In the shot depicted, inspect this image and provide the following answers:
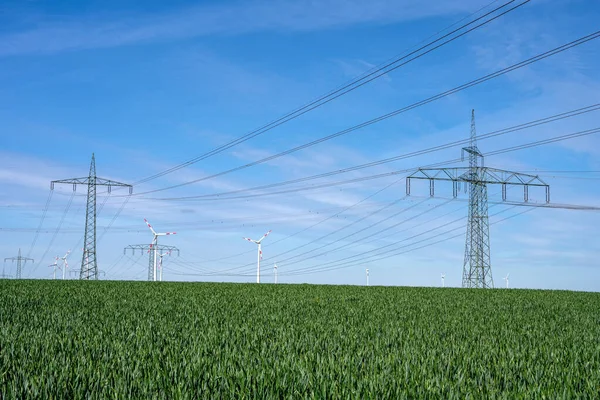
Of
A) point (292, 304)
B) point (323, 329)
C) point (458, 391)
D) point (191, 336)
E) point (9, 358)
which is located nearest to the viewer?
point (458, 391)

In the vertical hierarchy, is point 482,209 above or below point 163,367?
above

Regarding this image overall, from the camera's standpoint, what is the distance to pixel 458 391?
6.43m

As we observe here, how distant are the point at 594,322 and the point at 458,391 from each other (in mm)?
13910

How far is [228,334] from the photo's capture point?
1138 centimetres

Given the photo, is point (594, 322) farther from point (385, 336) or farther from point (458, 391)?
point (458, 391)

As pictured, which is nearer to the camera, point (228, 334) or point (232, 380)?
point (232, 380)

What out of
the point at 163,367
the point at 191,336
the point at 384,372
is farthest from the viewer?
the point at 191,336

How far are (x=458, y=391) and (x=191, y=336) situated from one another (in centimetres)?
601

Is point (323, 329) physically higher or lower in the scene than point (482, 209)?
lower

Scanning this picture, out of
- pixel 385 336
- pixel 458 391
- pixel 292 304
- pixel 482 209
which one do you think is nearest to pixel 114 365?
pixel 458 391

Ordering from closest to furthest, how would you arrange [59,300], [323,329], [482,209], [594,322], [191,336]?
[191,336] < [323,329] < [594,322] < [59,300] < [482,209]

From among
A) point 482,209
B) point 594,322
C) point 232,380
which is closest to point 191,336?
point 232,380

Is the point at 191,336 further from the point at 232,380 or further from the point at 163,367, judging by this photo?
the point at 232,380

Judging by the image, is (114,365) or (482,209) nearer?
(114,365)
